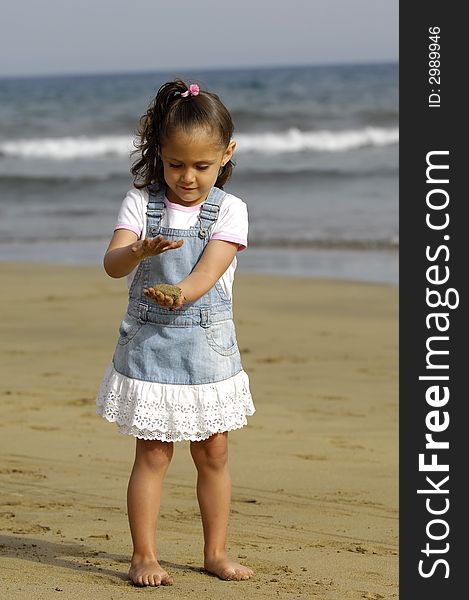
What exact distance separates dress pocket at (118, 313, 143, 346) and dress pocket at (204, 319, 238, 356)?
211 mm

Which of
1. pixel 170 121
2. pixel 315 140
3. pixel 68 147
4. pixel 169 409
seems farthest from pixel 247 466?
pixel 315 140

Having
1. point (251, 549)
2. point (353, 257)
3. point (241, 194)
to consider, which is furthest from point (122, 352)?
point (241, 194)

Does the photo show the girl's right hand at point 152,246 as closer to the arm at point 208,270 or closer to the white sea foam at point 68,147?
the arm at point 208,270

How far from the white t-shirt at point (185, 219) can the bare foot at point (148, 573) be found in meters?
0.87

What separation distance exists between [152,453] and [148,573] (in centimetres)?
36

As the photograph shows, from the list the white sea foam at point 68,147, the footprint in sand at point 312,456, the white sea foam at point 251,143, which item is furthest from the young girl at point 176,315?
the white sea foam at point 68,147

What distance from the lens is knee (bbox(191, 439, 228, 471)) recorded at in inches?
139

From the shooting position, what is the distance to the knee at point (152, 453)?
3.49 meters

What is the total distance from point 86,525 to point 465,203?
1.78 metres

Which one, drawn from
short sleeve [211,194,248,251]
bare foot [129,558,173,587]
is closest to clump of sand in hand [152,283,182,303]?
short sleeve [211,194,248,251]

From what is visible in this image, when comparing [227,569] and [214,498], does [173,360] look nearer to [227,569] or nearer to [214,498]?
[214,498]

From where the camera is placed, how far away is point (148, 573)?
3410 millimetres

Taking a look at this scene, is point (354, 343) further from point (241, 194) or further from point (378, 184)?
point (378, 184)

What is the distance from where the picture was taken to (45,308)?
8.70 m
